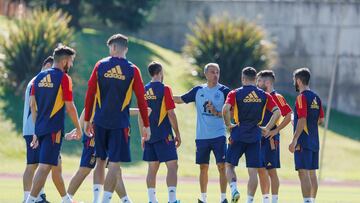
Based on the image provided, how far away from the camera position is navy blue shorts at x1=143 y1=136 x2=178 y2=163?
60.5 ft

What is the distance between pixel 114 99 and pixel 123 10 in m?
32.5

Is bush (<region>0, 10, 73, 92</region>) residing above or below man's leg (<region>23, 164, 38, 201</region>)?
above

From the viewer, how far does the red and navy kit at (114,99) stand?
15688mm

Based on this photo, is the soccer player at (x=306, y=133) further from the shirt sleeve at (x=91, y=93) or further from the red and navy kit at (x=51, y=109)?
the red and navy kit at (x=51, y=109)

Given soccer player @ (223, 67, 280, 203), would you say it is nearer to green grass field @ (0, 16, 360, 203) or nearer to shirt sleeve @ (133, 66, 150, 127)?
shirt sleeve @ (133, 66, 150, 127)

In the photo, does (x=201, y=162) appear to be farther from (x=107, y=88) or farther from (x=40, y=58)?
(x=40, y=58)

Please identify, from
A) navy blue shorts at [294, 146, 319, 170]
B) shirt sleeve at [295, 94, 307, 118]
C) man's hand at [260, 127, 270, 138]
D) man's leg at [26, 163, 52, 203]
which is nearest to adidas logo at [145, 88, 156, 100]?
man's hand at [260, 127, 270, 138]

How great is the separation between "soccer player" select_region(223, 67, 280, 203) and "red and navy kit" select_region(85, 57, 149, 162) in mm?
2467

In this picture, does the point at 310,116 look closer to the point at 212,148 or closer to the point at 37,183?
the point at 212,148

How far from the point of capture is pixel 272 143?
1933cm

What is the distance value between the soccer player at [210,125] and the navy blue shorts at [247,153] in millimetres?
Result: 805

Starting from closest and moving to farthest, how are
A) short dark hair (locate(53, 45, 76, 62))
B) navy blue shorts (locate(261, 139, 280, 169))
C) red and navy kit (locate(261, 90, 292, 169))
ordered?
1. short dark hair (locate(53, 45, 76, 62))
2. red and navy kit (locate(261, 90, 292, 169))
3. navy blue shorts (locate(261, 139, 280, 169))

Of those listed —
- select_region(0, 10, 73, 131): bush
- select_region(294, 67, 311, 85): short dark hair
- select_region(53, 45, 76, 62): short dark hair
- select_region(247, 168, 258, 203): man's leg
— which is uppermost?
select_region(0, 10, 73, 131): bush

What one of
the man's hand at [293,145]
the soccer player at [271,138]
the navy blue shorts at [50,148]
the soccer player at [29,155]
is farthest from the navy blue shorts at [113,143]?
the soccer player at [271,138]
